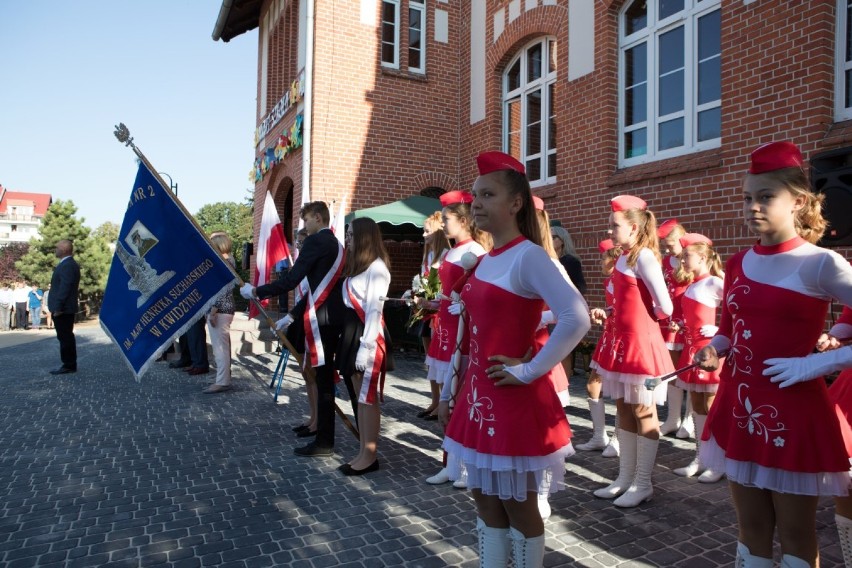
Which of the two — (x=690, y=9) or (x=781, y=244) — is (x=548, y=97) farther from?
(x=781, y=244)

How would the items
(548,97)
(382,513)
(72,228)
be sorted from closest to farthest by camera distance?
(382,513), (548,97), (72,228)

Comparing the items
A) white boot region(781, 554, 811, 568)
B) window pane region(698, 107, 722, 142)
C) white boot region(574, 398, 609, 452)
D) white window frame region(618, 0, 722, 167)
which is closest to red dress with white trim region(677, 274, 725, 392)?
white boot region(574, 398, 609, 452)

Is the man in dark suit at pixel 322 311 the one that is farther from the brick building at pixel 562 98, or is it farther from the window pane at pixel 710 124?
the window pane at pixel 710 124

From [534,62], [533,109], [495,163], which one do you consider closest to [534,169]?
[533,109]

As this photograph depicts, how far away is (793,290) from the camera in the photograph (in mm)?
2041

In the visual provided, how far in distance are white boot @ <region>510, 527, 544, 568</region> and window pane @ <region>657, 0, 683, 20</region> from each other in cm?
801

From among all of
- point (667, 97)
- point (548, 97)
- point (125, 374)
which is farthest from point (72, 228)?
point (667, 97)

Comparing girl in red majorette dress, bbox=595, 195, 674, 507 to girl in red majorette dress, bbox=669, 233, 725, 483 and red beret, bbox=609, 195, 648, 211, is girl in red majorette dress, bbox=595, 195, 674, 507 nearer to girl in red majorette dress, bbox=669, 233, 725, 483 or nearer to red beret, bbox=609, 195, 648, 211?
red beret, bbox=609, 195, 648, 211

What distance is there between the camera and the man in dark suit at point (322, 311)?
15.9 ft

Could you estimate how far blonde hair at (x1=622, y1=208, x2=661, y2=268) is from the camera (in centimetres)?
378

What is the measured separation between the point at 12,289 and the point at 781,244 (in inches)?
998

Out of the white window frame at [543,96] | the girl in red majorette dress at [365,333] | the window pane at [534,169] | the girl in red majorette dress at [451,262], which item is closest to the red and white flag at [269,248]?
the girl in red majorette dress at [365,333]

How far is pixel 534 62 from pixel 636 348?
837cm

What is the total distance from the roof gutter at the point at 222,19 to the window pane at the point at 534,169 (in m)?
9.79
